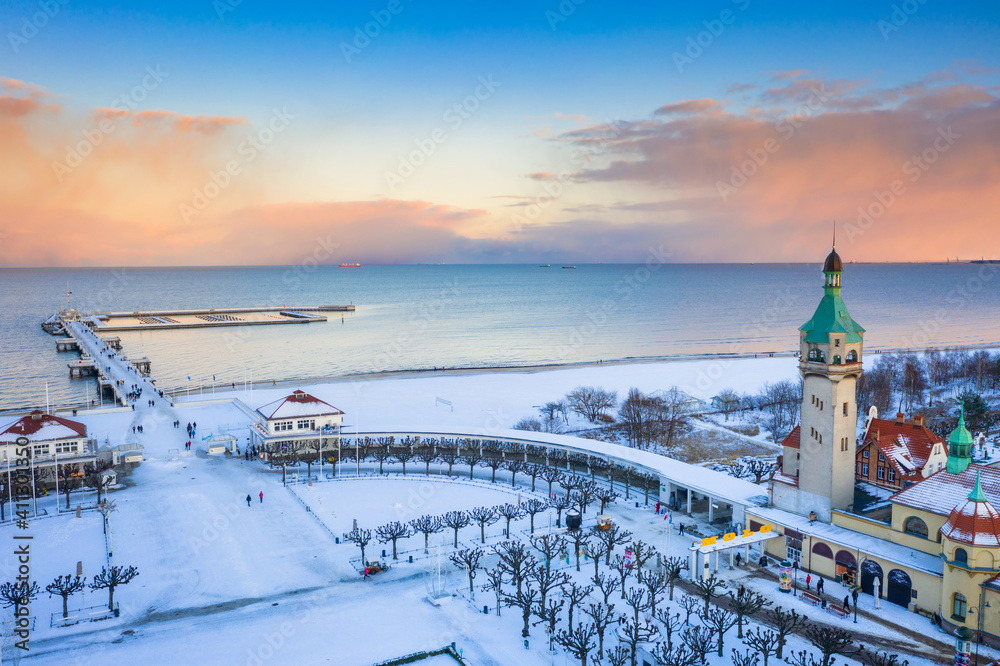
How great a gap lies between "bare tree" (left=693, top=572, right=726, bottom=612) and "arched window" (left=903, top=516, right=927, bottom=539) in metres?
8.83

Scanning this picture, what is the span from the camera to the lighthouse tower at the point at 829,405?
35.9 m

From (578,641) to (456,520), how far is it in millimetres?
12617

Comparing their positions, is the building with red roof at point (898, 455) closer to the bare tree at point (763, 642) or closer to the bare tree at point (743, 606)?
the bare tree at point (743, 606)

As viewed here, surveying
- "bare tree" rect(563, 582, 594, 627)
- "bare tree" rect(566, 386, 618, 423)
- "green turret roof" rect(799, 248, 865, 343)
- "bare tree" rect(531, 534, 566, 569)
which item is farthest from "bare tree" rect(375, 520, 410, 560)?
"bare tree" rect(566, 386, 618, 423)

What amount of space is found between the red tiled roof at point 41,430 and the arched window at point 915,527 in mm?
52745

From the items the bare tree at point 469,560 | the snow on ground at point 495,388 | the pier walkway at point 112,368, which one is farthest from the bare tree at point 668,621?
the pier walkway at point 112,368

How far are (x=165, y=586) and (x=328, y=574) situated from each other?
7455 mm

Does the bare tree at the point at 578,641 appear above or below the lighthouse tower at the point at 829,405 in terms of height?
below

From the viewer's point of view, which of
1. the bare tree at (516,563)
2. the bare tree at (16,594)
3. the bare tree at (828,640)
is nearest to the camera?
the bare tree at (828,640)

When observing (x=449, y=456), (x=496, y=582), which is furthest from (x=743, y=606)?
(x=449, y=456)

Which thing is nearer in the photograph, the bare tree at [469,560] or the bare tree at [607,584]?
the bare tree at [607,584]

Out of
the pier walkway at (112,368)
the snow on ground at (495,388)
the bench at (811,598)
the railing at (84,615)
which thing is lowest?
the bench at (811,598)

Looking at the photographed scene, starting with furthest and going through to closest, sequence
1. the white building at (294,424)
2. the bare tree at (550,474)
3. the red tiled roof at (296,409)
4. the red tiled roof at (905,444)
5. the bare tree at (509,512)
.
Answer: the red tiled roof at (296,409) → the white building at (294,424) → the bare tree at (550,474) → the bare tree at (509,512) → the red tiled roof at (905,444)

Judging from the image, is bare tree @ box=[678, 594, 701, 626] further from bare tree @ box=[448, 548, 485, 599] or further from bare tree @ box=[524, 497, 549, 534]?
bare tree @ box=[524, 497, 549, 534]
